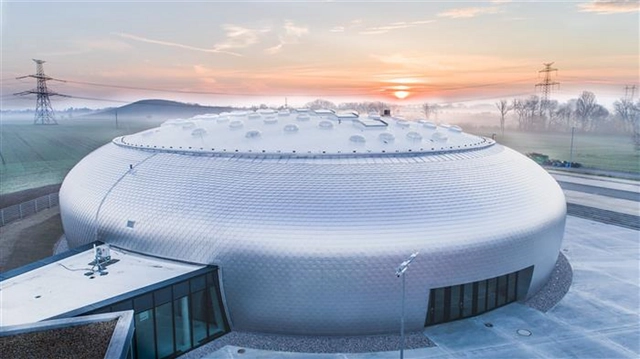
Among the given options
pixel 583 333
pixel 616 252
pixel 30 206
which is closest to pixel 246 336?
pixel 583 333

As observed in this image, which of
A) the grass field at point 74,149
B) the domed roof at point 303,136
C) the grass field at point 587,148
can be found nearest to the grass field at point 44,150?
the grass field at point 74,149

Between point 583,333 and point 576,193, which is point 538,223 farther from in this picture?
point 576,193

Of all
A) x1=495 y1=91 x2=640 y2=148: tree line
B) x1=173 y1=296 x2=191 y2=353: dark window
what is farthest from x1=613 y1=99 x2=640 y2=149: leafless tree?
x1=173 y1=296 x2=191 y2=353: dark window

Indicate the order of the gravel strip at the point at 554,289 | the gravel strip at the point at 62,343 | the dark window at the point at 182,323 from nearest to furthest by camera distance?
1. the gravel strip at the point at 62,343
2. the dark window at the point at 182,323
3. the gravel strip at the point at 554,289

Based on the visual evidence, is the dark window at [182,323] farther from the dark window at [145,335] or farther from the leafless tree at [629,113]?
the leafless tree at [629,113]

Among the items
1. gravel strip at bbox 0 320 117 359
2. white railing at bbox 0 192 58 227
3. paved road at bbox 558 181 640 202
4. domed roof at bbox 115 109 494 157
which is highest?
domed roof at bbox 115 109 494 157

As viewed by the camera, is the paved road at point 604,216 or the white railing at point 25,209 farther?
the white railing at point 25,209

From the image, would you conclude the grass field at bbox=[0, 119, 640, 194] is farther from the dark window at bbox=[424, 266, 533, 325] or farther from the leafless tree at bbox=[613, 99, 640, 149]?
the dark window at bbox=[424, 266, 533, 325]
